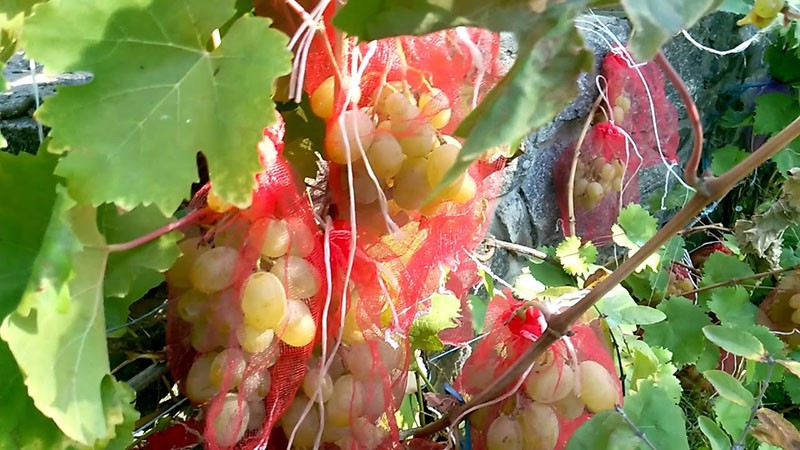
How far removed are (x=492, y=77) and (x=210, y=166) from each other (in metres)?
0.24

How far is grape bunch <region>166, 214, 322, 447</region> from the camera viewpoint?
46 centimetres

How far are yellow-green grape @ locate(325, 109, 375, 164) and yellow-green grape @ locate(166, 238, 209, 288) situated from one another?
4.5 inches

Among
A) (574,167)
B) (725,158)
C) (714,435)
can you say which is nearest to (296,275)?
(714,435)

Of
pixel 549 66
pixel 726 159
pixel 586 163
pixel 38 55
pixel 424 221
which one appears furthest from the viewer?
pixel 726 159

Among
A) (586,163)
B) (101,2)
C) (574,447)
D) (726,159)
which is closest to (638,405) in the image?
(574,447)

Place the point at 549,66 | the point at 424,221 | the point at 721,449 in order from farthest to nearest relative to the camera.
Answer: the point at 721,449 → the point at 424,221 → the point at 549,66

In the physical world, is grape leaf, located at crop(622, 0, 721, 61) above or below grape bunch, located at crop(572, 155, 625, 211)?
above

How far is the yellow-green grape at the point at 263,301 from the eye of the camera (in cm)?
45

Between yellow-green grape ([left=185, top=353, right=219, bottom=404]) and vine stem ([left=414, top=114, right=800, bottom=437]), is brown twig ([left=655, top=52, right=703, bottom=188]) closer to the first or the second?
vine stem ([left=414, top=114, right=800, bottom=437])

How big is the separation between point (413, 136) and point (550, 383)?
0.26 m

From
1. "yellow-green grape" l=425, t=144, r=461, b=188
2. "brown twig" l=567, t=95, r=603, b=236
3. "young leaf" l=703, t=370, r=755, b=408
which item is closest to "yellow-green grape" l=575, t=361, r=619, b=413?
"young leaf" l=703, t=370, r=755, b=408

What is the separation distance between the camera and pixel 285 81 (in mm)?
486

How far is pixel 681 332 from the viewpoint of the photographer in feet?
3.78

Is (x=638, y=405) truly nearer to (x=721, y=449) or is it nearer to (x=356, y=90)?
(x=721, y=449)
